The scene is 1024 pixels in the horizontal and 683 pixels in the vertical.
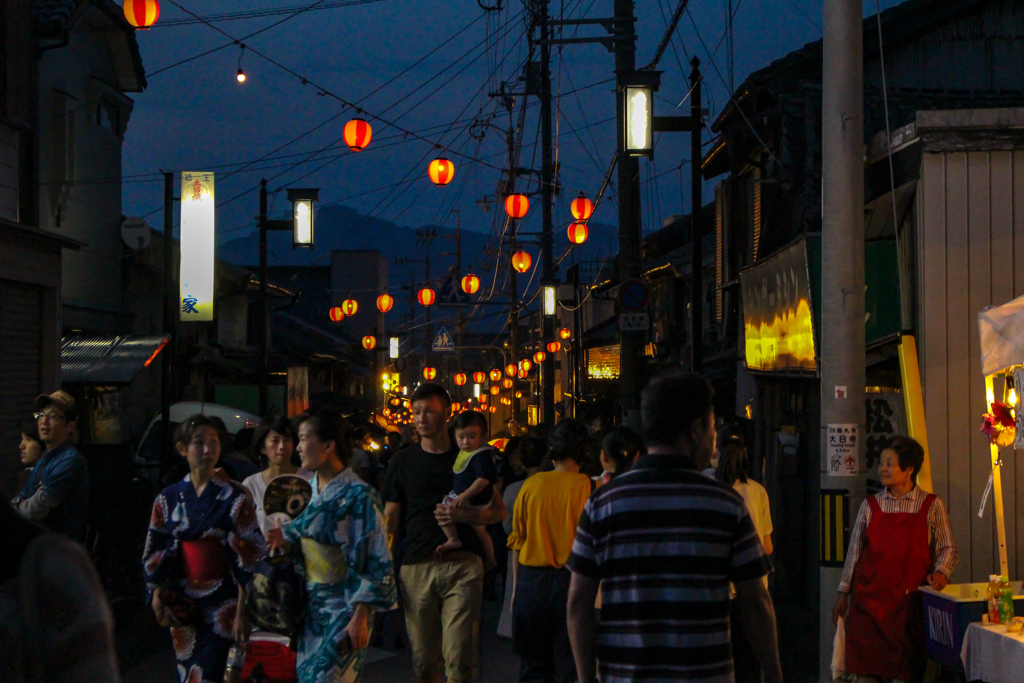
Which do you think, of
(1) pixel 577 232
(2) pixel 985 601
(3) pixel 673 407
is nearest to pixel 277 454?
(3) pixel 673 407

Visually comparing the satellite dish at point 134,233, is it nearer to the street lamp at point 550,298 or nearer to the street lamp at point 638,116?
the street lamp at point 550,298

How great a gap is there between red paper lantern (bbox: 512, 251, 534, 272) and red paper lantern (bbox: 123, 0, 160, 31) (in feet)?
54.9

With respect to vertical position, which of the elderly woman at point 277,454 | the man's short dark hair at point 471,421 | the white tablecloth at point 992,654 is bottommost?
the white tablecloth at point 992,654

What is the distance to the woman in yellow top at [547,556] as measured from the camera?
7.12m

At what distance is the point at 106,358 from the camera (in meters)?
16.7

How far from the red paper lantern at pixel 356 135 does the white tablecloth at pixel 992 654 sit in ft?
42.0

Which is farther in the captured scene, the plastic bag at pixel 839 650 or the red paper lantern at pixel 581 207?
the red paper lantern at pixel 581 207

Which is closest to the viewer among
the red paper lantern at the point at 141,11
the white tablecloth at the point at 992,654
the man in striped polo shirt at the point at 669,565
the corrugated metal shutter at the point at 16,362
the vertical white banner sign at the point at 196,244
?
the man in striped polo shirt at the point at 669,565

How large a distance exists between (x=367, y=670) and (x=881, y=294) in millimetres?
5717

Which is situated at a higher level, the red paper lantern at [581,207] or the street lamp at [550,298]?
the red paper lantern at [581,207]

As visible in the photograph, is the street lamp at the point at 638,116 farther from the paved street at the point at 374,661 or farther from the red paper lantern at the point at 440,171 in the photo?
the red paper lantern at the point at 440,171

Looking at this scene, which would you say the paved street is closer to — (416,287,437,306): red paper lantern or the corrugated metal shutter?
the corrugated metal shutter

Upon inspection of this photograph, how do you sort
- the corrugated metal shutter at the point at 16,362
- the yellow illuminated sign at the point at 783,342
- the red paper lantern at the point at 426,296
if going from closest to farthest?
the yellow illuminated sign at the point at 783,342
the corrugated metal shutter at the point at 16,362
the red paper lantern at the point at 426,296

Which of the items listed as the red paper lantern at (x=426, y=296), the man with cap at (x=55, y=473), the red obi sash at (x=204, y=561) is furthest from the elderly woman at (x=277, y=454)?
the red paper lantern at (x=426, y=296)
